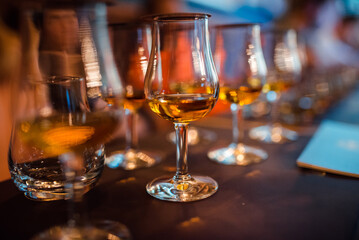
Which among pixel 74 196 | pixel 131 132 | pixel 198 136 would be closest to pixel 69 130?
pixel 74 196

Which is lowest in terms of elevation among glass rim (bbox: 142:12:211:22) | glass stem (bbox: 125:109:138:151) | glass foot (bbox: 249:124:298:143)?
glass foot (bbox: 249:124:298:143)

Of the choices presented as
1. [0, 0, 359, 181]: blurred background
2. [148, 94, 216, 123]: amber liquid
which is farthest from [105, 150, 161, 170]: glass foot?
[0, 0, 359, 181]: blurred background

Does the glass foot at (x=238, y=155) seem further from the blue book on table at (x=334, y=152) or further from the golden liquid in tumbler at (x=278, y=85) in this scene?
the golden liquid in tumbler at (x=278, y=85)

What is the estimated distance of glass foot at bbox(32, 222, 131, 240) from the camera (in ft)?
1.76

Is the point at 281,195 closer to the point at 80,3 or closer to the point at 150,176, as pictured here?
the point at 150,176

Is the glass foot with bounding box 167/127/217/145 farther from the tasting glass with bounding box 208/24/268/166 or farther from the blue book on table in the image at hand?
the blue book on table

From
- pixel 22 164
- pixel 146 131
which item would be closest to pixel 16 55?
pixel 22 164

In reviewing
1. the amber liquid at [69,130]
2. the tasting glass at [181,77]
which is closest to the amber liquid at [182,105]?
the tasting glass at [181,77]

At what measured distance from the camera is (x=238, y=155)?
97 centimetres

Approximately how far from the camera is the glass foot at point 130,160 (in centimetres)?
89

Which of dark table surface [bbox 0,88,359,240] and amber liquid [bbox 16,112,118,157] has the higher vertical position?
amber liquid [bbox 16,112,118,157]

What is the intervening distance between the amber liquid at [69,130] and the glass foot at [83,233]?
122 mm

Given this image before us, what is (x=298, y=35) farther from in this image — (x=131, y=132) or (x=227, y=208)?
(x=227, y=208)

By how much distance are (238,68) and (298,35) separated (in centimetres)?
66
